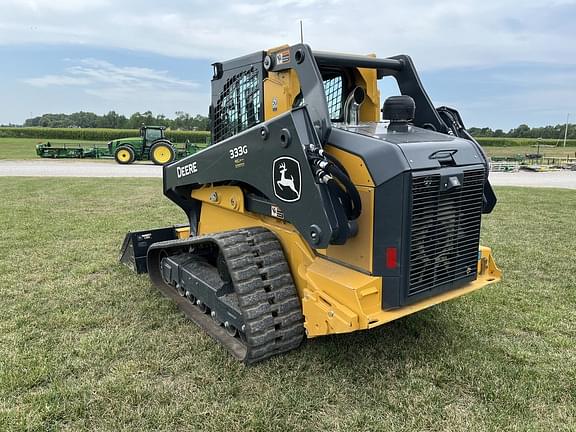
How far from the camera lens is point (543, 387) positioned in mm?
3234

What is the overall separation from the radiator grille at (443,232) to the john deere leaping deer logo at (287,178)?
0.73 metres

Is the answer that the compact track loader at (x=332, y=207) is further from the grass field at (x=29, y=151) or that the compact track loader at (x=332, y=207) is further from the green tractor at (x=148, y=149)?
the grass field at (x=29, y=151)

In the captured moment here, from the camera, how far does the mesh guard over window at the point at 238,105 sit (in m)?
4.14

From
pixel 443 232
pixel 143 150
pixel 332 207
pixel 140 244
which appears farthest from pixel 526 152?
pixel 332 207

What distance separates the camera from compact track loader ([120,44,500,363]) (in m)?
3.05

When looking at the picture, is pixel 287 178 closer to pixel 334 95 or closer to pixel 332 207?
pixel 332 207

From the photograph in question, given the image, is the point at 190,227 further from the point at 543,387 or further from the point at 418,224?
the point at 543,387

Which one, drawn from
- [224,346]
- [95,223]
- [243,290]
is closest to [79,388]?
[224,346]

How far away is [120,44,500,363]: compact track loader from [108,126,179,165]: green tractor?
1886 cm

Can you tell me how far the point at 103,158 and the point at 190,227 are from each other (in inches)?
905

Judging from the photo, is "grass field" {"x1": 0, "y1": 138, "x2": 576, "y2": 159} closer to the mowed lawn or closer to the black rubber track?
the mowed lawn

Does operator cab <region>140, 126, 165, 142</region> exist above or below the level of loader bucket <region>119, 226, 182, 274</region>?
above

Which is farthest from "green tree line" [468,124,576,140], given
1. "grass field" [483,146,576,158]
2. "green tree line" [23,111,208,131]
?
"green tree line" [23,111,208,131]

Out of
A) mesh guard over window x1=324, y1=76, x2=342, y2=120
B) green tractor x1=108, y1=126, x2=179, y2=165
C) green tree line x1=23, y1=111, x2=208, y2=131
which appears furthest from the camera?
green tree line x1=23, y1=111, x2=208, y2=131
